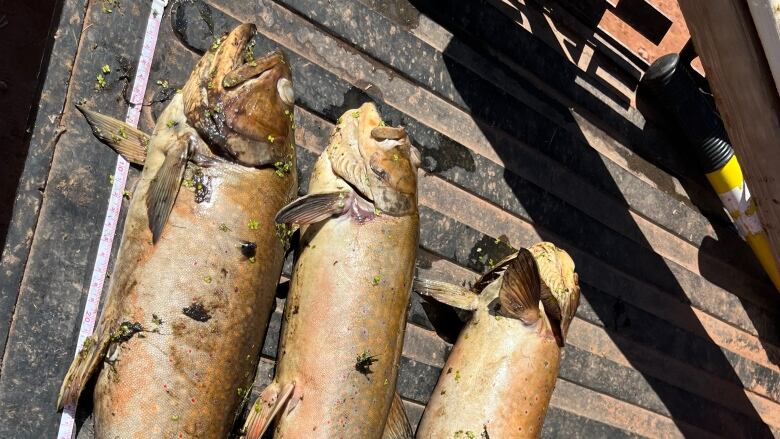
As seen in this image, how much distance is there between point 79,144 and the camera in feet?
14.3

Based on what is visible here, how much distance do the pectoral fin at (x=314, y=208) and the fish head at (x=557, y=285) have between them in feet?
4.64

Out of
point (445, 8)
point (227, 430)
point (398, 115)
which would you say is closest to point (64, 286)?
point (227, 430)

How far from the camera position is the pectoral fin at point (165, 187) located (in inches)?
153

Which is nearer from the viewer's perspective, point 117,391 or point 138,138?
point 117,391

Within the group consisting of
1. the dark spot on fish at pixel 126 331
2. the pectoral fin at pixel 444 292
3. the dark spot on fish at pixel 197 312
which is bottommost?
the dark spot on fish at pixel 126 331

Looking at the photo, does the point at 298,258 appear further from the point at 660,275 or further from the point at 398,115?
the point at 660,275

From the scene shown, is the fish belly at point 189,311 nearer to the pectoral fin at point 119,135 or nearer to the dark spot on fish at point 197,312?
the dark spot on fish at point 197,312

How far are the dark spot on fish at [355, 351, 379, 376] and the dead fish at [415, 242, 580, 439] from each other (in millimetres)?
841

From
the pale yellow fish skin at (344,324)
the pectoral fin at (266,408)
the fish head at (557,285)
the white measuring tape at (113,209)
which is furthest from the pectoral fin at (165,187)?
the fish head at (557,285)

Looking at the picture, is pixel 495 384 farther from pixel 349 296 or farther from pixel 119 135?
pixel 119 135

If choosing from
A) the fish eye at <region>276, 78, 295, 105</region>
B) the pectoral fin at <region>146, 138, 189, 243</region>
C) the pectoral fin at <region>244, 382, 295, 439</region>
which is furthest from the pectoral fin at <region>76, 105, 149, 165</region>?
the pectoral fin at <region>244, 382, 295, 439</region>

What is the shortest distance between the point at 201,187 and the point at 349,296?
3.28 ft

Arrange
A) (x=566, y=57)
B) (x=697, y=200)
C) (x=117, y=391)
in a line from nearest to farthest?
(x=117, y=391)
(x=566, y=57)
(x=697, y=200)

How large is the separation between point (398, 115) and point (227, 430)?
2502 mm
